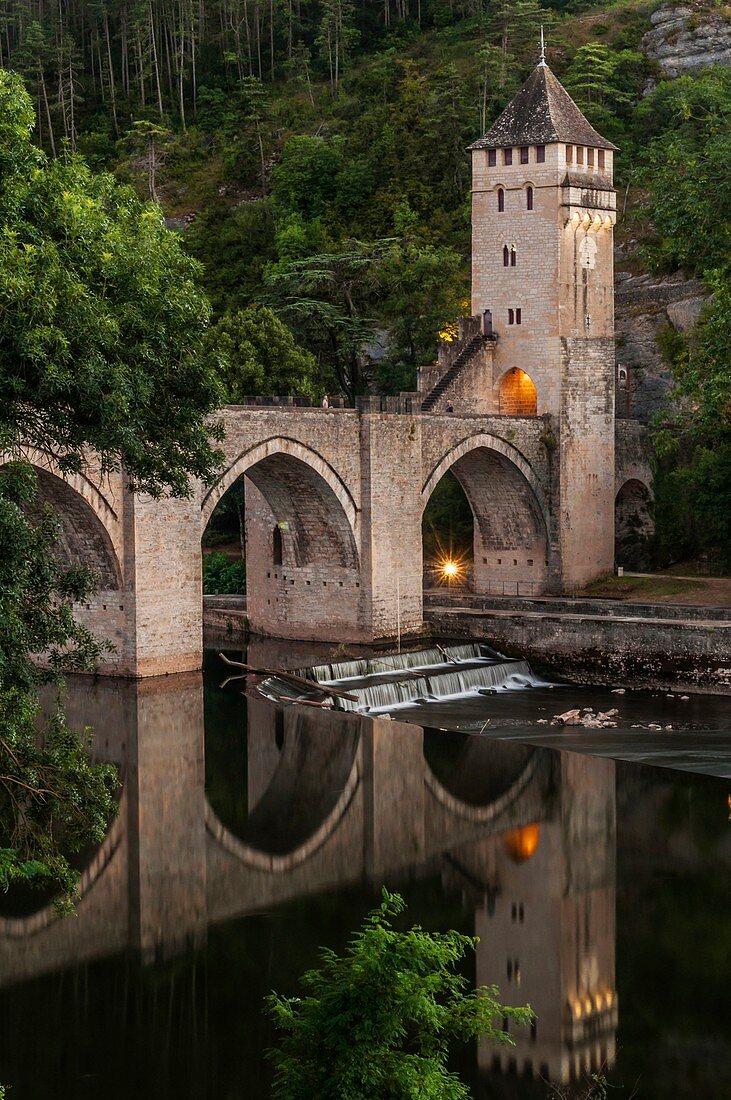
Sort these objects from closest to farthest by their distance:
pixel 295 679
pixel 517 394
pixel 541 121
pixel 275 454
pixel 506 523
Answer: pixel 295 679
pixel 275 454
pixel 541 121
pixel 506 523
pixel 517 394

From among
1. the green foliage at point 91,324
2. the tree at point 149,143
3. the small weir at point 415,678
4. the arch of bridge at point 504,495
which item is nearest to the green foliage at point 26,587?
the green foliage at point 91,324

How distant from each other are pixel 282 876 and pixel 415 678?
13247 millimetres

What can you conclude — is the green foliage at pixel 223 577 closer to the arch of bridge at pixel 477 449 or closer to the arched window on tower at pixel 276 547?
the arched window on tower at pixel 276 547

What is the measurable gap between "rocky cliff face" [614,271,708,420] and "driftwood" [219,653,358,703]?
21.0 metres

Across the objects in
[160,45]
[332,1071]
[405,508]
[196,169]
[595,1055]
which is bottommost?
[595,1055]

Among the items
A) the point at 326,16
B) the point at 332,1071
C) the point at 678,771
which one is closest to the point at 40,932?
the point at 332,1071

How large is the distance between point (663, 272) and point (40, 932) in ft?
136

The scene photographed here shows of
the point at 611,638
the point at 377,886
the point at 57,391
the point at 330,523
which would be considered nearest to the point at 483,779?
the point at 377,886

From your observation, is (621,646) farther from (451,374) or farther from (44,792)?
(44,792)

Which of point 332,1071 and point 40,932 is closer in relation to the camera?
point 332,1071

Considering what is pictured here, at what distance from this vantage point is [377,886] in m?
22.3

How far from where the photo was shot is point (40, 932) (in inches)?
784

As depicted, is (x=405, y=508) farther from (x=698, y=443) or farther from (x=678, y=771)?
(x=678, y=771)

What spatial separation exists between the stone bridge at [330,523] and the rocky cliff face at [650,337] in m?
3.28
